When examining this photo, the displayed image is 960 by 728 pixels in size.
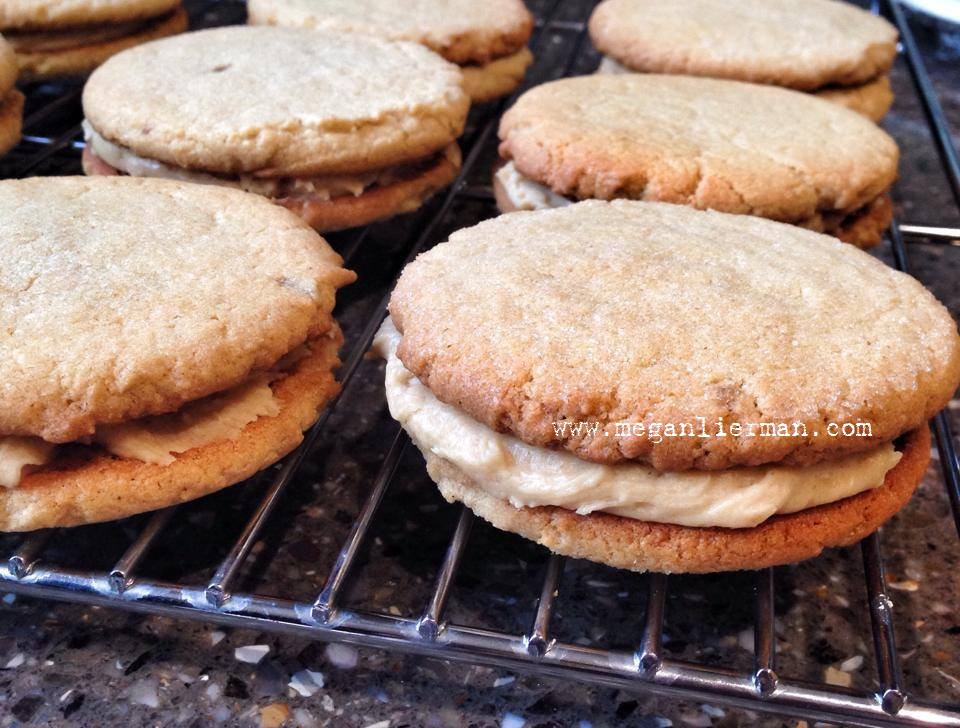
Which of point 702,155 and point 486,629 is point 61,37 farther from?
point 486,629

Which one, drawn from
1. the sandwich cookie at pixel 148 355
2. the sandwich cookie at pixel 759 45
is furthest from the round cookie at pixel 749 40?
the sandwich cookie at pixel 148 355

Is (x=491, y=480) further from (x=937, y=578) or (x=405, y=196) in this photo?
(x=405, y=196)

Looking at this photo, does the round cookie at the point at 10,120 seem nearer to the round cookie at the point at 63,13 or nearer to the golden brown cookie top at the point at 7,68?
the golden brown cookie top at the point at 7,68

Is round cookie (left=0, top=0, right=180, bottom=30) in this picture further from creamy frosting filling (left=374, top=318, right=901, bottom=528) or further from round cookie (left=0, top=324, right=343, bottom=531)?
creamy frosting filling (left=374, top=318, right=901, bottom=528)

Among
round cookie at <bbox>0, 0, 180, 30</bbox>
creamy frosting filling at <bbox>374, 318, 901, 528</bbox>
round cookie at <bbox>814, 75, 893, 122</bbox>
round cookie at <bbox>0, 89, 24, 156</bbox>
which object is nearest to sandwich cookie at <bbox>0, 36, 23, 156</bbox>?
round cookie at <bbox>0, 89, 24, 156</bbox>

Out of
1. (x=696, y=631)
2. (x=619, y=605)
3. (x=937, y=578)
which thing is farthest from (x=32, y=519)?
(x=937, y=578)

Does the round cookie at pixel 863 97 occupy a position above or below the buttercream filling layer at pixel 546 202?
below
